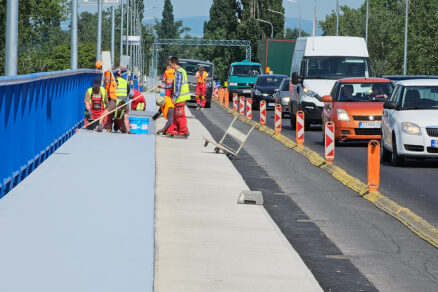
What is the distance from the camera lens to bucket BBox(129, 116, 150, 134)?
27.1 m

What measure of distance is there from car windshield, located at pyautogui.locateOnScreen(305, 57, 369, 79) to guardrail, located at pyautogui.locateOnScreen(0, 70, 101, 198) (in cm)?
951

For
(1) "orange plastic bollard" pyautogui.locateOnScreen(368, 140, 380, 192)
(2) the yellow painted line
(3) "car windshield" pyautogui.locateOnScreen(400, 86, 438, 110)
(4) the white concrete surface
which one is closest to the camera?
(4) the white concrete surface

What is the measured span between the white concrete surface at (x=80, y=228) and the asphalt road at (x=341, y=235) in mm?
1592

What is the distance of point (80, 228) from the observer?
1045 cm

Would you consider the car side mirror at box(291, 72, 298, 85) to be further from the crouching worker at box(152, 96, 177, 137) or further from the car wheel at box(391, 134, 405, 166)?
the car wheel at box(391, 134, 405, 166)

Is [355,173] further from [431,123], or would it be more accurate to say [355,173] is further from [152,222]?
[152,222]

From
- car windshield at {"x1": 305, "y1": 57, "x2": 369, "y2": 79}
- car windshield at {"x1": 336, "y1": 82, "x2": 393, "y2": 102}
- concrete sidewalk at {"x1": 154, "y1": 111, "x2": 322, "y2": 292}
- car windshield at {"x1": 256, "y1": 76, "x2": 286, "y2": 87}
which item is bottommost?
concrete sidewalk at {"x1": 154, "y1": 111, "x2": 322, "y2": 292}

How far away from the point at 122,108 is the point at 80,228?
48.4ft

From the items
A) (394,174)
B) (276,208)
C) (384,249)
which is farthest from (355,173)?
(384,249)

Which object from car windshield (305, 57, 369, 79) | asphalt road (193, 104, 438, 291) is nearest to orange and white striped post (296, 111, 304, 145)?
asphalt road (193, 104, 438, 291)

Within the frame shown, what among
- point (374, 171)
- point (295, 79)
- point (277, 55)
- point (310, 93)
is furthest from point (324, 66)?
point (277, 55)

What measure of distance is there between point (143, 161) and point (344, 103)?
8415 millimetres

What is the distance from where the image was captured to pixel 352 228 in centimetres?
1237

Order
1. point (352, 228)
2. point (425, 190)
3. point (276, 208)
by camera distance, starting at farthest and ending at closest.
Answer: point (425, 190) → point (276, 208) → point (352, 228)
